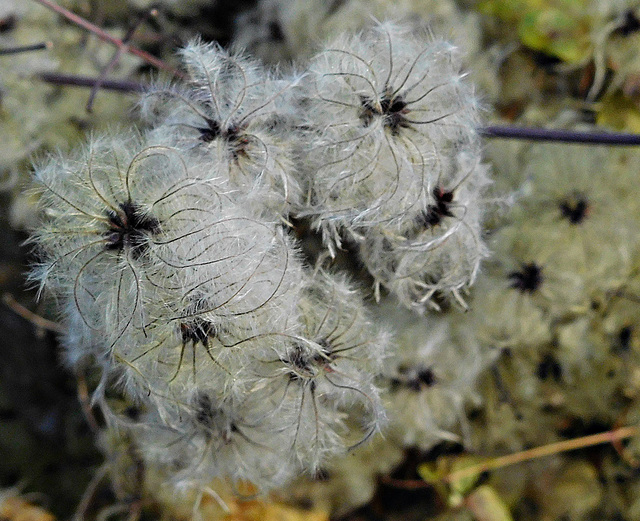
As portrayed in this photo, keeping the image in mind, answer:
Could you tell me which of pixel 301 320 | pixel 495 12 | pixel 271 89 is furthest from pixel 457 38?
pixel 301 320

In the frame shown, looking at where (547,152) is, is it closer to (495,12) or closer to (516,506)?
(495,12)

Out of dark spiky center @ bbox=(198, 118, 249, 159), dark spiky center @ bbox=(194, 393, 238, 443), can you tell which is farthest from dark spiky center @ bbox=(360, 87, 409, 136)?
dark spiky center @ bbox=(194, 393, 238, 443)

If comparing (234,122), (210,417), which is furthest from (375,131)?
(210,417)

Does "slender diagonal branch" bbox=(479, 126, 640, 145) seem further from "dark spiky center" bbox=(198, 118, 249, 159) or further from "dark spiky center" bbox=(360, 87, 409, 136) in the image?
"dark spiky center" bbox=(198, 118, 249, 159)

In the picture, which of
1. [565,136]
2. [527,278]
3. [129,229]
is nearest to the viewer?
[129,229]

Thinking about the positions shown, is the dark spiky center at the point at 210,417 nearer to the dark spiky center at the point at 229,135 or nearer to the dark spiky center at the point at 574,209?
the dark spiky center at the point at 229,135

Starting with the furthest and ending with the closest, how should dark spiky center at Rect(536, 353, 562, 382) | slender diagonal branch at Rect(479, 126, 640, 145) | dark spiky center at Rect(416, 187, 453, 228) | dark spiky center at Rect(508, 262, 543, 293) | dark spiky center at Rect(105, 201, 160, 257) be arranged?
dark spiky center at Rect(536, 353, 562, 382), dark spiky center at Rect(508, 262, 543, 293), slender diagonal branch at Rect(479, 126, 640, 145), dark spiky center at Rect(416, 187, 453, 228), dark spiky center at Rect(105, 201, 160, 257)

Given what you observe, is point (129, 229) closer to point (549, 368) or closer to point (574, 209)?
point (574, 209)
